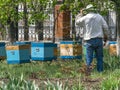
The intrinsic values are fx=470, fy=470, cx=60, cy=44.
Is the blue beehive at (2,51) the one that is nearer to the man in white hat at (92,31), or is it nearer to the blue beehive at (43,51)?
the blue beehive at (43,51)

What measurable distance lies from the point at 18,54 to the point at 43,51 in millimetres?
938

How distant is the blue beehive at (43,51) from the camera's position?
15.9m

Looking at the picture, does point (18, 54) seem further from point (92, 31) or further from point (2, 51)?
point (92, 31)

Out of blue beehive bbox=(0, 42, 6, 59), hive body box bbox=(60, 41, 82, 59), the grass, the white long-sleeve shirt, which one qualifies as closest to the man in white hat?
the white long-sleeve shirt

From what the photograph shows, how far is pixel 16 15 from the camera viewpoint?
57.8 ft

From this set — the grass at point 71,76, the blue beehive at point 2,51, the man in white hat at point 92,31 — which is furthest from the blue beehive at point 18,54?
the man in white hat at point 92,31

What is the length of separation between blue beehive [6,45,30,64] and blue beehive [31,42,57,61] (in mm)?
494

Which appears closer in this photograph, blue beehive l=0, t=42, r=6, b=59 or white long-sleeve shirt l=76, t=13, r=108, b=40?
white long-sleeve shirt l=76, t=13, r=108, b=40

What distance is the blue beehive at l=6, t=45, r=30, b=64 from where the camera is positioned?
15406mm

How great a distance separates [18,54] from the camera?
607 inches

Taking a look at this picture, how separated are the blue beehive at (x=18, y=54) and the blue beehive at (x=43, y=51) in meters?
0.49

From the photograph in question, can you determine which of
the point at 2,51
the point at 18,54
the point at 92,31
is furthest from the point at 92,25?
the point at 2,51

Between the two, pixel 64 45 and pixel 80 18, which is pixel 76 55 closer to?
pixel 64 45

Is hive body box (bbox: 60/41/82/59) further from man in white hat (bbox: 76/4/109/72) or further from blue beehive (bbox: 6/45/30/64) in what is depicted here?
man in white hat (bbox: 76/4/109/72)
